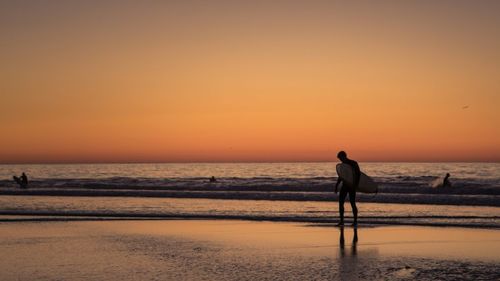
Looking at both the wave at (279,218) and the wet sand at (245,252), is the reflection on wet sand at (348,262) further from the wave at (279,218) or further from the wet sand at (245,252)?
the wave at (279,218)

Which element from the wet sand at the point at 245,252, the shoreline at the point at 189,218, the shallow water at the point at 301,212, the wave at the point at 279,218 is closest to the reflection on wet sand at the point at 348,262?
the wet sand at the point at 245,252

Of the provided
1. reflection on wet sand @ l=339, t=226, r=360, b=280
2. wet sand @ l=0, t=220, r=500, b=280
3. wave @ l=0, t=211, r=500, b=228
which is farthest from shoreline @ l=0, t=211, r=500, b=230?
reflection on wet sand @ l=339, t=226, r=360, b=280

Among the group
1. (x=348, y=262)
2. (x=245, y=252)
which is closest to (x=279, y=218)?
(x=245, y=252)

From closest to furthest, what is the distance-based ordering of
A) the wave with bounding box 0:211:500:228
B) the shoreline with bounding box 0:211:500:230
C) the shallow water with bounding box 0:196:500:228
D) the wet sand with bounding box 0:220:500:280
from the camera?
1. the wet sand with bounding box 0:220:500:280
2. the shoreline with bounding box 0:211:500:230
3. the wave with bounding box 0:211:500:228
4. the shallow water with bounding box 0:196:500:228

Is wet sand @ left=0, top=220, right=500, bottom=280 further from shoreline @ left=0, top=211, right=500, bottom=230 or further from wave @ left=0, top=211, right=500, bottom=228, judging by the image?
wave @ left=0, top=211, right=500, bottom=228

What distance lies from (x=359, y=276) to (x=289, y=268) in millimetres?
1219

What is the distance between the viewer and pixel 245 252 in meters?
11.7

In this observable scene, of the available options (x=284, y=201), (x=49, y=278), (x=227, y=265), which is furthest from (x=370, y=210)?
(x=49, y=278)

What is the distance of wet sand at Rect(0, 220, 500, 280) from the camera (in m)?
9.36

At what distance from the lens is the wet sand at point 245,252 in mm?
9359

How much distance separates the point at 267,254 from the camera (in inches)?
449

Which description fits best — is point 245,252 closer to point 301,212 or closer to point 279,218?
point 279,218

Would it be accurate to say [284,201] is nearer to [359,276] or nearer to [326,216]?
[326,216]

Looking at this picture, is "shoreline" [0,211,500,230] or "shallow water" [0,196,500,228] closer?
"shoreline" [0,211,500,230]
